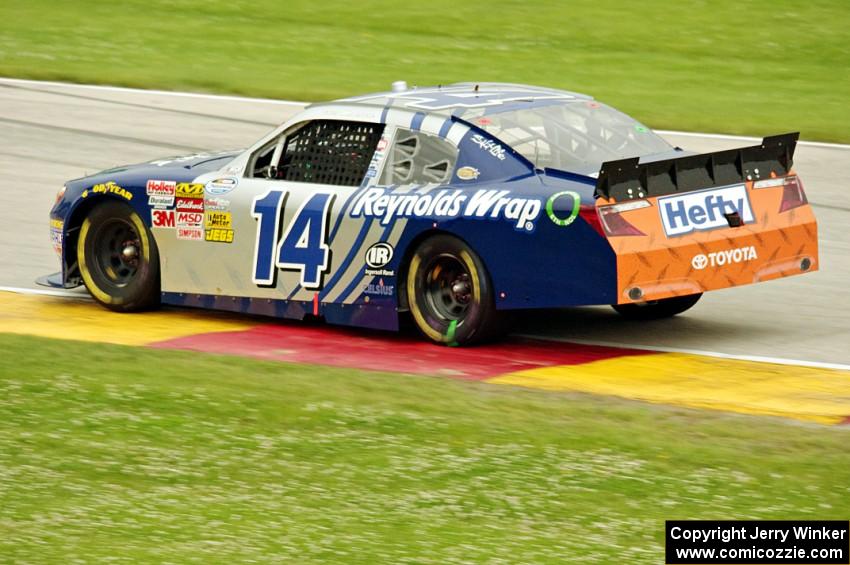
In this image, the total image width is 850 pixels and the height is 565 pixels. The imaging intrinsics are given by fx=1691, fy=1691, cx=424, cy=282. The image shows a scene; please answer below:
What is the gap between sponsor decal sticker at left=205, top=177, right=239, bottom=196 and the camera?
436 inches

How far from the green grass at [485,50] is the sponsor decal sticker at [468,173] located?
942cm

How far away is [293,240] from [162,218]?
1.15 metres

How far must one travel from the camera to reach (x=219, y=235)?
1111cm

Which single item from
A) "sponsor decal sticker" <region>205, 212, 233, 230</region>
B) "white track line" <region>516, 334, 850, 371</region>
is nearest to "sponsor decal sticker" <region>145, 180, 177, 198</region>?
"sponsor decal sticker" <region>205, 212, 233, 230</region>

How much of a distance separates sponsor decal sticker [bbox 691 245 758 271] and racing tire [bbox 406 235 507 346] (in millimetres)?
1205

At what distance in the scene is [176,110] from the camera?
1997cm

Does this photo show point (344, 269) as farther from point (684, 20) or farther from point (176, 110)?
point (684, 20)

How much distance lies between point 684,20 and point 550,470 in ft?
64.1

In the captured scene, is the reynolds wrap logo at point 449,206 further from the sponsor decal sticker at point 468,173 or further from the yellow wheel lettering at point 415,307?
the yellow wheel lettering at point 415,307

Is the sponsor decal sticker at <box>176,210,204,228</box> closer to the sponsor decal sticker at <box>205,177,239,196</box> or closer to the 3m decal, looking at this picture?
the 3m decal

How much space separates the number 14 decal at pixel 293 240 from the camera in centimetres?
1060

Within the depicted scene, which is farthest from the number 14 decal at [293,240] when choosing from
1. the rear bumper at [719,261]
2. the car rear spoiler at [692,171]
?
the rear bumper at [719,261]

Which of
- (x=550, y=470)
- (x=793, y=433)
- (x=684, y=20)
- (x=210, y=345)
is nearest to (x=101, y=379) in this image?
(x=210, y=345)

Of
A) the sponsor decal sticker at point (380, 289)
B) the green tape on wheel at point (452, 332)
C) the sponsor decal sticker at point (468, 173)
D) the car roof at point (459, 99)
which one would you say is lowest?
the green tape on wheel at point (452, 332)
